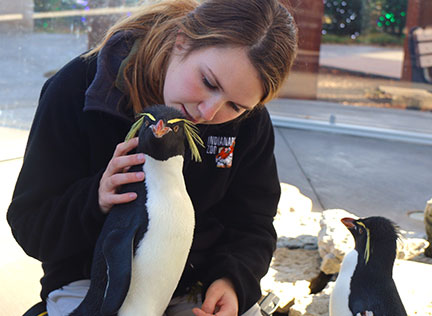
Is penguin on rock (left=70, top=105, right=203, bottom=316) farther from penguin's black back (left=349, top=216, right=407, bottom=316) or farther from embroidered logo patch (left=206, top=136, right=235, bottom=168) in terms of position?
penguin's black back (left=349, top=216, right=407, bottom=316)

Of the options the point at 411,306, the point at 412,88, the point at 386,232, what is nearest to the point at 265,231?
the point at 386,232

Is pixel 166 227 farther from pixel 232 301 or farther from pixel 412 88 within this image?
pixel 412 88

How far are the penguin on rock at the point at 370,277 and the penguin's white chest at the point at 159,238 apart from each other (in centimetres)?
68

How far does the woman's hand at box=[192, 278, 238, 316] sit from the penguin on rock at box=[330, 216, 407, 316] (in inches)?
16.0

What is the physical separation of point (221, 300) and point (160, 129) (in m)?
0.50

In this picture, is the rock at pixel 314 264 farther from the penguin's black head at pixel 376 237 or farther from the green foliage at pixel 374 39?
the green foliage at pixel 374 39

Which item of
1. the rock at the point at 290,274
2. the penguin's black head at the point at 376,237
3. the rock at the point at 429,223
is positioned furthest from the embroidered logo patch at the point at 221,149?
the rock at the point at 429,223

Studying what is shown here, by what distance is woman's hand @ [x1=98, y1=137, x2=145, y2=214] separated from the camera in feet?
3.15

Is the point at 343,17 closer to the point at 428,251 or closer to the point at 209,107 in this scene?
the point at 428,251

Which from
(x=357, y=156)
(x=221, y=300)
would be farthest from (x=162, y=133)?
(x=357, y=156)

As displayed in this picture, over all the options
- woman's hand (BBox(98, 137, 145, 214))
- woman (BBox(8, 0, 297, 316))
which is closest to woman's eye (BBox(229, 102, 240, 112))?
woman (BBox(8, 0, 297, 316))

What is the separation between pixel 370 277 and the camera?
1500 millimetres

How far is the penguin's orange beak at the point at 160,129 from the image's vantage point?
90 cm

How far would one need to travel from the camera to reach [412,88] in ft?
14.8
